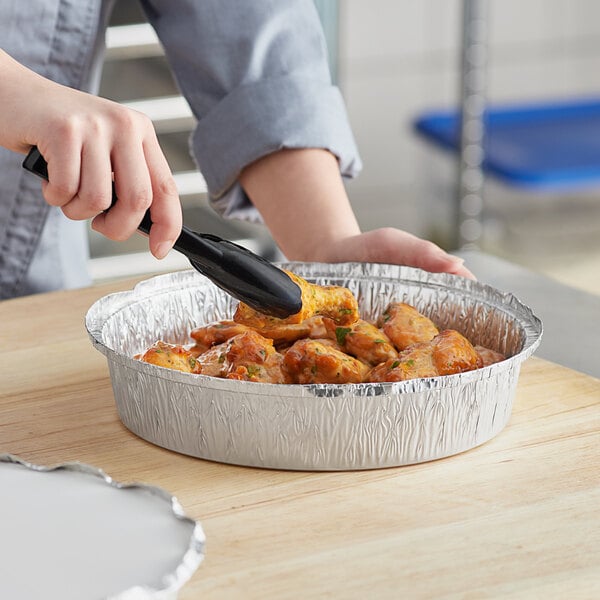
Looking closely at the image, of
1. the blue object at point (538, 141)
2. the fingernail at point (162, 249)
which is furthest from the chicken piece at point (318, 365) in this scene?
the blue object at point (538, 141)

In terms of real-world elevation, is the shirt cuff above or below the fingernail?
above

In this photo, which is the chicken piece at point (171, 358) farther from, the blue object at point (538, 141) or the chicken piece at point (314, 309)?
the blue object at point (538, 141)

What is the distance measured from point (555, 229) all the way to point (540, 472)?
2823 mm

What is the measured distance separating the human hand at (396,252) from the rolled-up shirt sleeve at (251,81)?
153 millimetres

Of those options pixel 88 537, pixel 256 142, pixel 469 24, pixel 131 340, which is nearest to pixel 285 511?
pixel 88 537

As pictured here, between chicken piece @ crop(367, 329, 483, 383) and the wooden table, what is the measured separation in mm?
64

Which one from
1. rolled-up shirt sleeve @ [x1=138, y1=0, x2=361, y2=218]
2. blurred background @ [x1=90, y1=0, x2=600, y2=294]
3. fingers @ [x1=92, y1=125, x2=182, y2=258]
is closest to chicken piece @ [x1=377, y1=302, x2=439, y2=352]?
fingers @ [x1=92, y1=125, x2=182, y2=258]

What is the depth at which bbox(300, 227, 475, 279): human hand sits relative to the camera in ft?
3.49

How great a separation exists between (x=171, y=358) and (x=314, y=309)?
13cm

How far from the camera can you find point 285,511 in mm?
729

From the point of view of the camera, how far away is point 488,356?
94 centimetres

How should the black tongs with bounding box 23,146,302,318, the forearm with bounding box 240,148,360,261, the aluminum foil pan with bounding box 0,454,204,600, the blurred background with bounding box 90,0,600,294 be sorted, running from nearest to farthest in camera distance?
the aluminum foil pan with bounding box 0,454,204,600, the black tongs with bounding box 23,146,302,318, the forearm with bounding box 240,148,360,261, the blurred background with bounding box 90,0,600,294

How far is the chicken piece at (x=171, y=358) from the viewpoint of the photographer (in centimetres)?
84

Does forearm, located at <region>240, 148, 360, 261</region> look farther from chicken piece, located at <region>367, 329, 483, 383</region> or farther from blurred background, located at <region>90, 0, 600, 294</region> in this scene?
blurred background, located at <region>90, 0, 600, 294</region>
